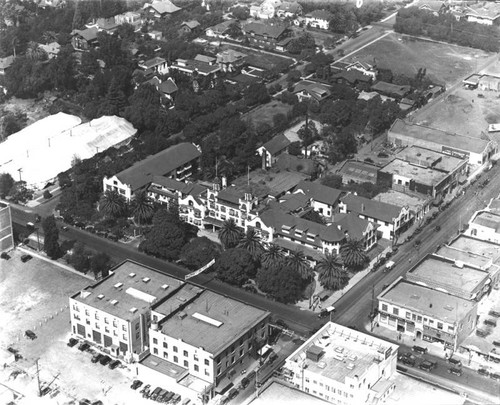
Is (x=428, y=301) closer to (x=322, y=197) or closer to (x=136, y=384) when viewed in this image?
(x=322, y=197)

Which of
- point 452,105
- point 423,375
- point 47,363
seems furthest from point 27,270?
point 452,105

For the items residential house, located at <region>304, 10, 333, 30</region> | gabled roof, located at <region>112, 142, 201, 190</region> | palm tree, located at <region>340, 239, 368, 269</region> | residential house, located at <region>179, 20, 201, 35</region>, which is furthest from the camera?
residential house, located at <region>304, 10, 333, 30</region>

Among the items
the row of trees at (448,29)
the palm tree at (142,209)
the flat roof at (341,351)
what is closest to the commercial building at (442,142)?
the palm tree at (142,209)

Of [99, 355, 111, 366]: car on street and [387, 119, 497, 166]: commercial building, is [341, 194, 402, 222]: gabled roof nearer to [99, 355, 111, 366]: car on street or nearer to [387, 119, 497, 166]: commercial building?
[387, 119, 497, 166]: commercial building

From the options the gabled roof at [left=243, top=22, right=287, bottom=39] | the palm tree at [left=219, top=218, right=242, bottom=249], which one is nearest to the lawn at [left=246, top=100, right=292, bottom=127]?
the gabled roof at [left=243, top=22, right=287, bottom=39]

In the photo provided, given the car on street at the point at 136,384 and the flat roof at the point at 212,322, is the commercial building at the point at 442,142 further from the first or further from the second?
the car on street at the point at 136,384

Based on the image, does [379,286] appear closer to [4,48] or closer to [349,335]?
[349,335]
